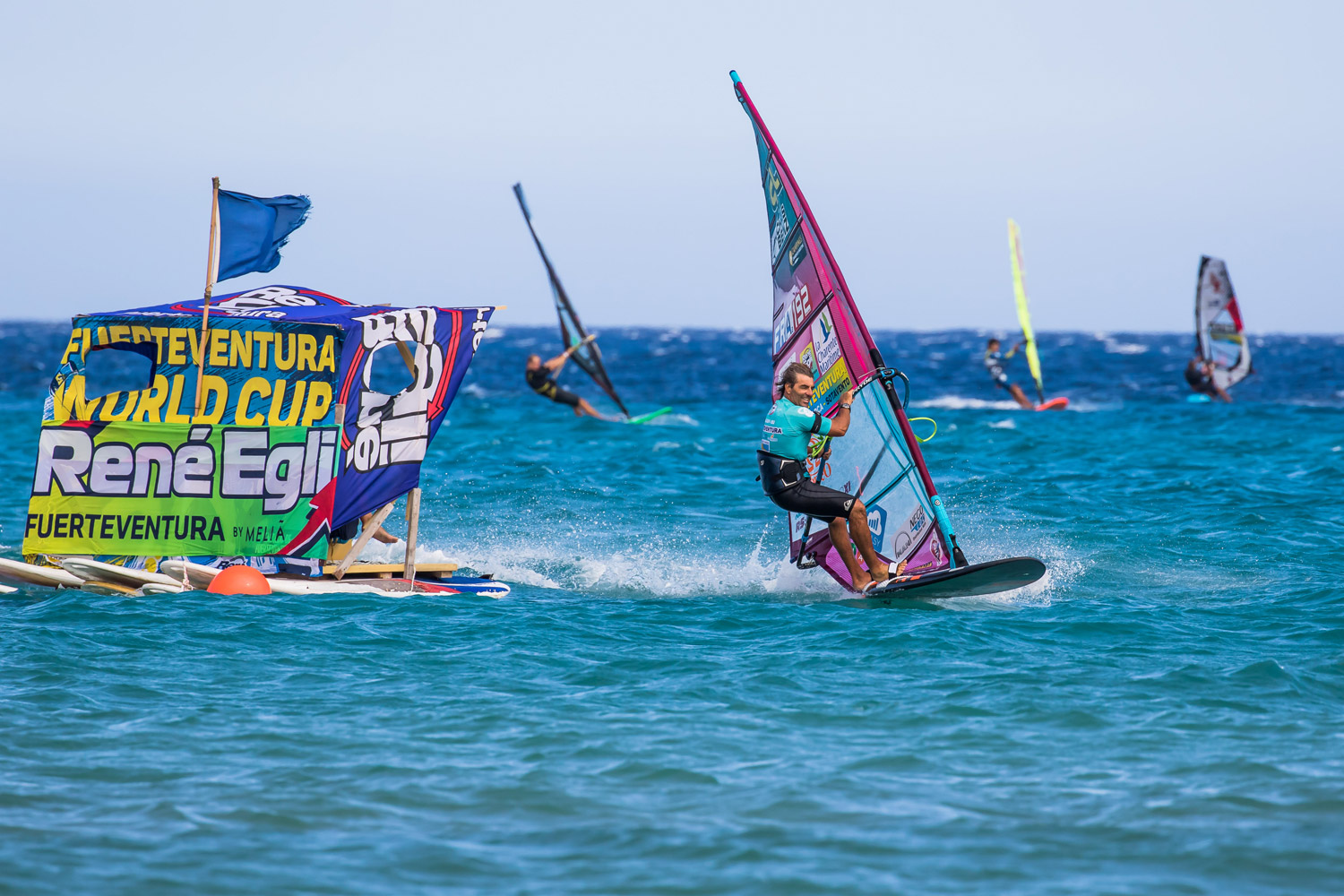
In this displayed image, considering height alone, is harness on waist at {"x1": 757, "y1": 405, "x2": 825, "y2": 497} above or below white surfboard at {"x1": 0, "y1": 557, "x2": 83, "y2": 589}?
above

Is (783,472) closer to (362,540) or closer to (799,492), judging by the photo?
(799,492)

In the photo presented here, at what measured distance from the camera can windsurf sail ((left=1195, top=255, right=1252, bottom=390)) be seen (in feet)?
104

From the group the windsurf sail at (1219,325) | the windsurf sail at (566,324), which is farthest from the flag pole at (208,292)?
the windsurf sail at (1219,325)

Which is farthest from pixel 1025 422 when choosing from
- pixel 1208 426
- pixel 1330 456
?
pixel 1330 456

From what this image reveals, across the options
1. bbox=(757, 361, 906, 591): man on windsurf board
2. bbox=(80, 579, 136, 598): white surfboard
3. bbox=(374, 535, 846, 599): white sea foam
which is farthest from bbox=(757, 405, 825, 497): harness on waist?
bbox=(80, 579, 136, 598): white surfboard

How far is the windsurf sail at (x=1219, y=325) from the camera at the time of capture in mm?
31625

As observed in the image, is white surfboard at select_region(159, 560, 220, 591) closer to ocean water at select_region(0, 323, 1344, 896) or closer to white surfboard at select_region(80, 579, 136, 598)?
white surfboard at select_region(80, 579, 136, 598)

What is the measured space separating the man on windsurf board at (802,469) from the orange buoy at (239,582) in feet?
12.8

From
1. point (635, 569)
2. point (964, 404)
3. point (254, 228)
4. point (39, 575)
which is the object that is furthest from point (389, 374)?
point (39, 575)

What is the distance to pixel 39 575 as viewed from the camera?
9680 mm

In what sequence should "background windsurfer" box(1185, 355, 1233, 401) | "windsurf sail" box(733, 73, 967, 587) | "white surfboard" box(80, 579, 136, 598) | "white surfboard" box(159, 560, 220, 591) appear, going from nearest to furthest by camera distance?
"windsurf sail" box(733, 73, 967, 587), "white surfboard" box(80, 579, 136, 598), "white surfboard" box(159, 560, 220, 591), "background windsurfer" box(1185, 355, 1233, 401)

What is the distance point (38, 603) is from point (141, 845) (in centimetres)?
491

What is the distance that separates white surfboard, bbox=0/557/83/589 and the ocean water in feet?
0.58

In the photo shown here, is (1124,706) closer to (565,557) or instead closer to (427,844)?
(427,844)
